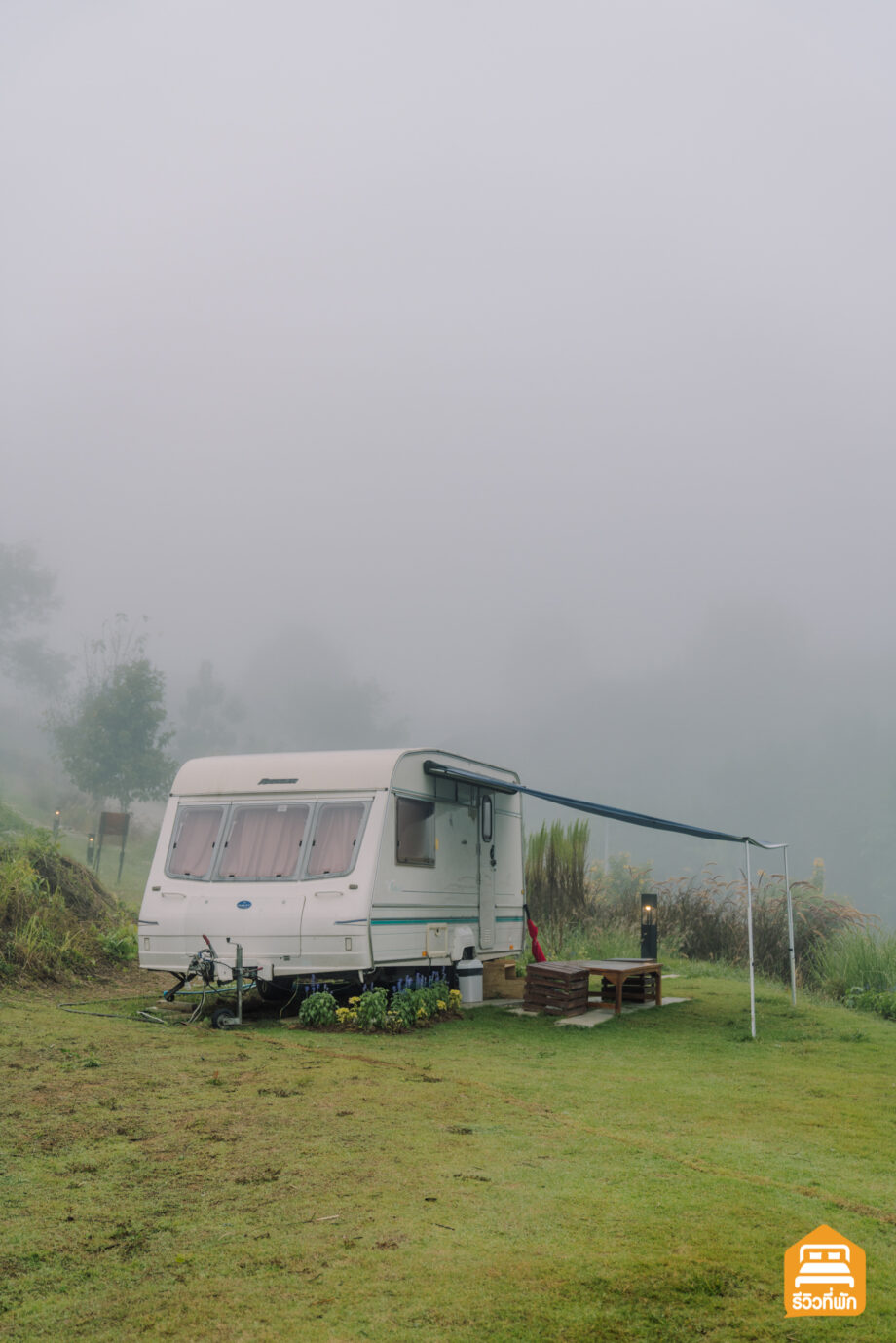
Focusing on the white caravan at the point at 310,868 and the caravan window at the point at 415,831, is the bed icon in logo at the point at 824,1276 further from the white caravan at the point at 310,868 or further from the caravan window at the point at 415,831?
the caravan window at the point at 415,831

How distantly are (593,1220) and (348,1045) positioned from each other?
16.2ft

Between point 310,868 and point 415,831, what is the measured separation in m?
1.25

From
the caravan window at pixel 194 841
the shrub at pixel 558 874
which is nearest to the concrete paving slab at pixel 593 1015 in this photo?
the caravan window at pixel 194 841

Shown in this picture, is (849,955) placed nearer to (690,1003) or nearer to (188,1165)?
(690,1003)

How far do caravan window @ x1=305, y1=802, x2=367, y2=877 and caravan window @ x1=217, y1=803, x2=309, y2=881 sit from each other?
175 mm

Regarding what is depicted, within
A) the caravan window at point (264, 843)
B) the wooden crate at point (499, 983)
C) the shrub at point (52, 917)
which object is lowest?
the wooden crate at point (499, 983)

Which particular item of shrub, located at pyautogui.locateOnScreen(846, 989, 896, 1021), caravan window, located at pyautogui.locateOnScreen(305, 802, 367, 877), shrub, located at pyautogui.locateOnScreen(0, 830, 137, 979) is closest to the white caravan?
caravan window, located at pyautogui.locateOnScreen(305, 802, 367, 877)

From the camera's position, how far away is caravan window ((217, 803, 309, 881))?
10.2m

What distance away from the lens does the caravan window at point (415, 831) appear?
10430mm

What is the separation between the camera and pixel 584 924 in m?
18.8

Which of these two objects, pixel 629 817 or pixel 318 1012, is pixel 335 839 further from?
Answer: pixel 629 817

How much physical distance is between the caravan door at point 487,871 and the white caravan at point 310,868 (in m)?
0.87

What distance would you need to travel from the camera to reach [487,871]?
12.8 metres

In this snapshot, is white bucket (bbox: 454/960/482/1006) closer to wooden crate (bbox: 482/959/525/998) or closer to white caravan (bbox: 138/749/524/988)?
white caravan (bbox: 138/749/524/988)
